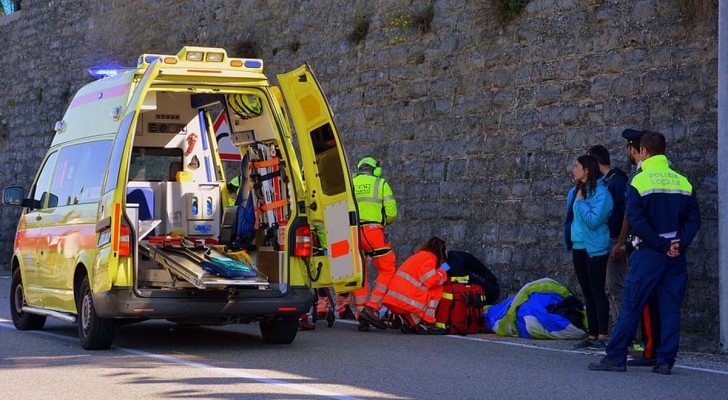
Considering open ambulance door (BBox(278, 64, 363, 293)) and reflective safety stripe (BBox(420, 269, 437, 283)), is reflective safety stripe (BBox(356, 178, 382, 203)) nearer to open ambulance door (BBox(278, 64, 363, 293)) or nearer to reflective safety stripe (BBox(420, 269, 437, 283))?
reflective safety stripe (BBox(420, 269, 437, 283))

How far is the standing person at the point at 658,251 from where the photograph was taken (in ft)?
28.9

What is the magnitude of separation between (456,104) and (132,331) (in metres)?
5.17

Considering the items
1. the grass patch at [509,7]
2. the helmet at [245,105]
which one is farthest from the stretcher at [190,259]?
the grass patch at [509,7]

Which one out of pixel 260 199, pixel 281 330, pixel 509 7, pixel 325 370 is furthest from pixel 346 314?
pixel 325 370

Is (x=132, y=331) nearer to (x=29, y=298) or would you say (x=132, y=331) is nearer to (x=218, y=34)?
(x=29, y=298)

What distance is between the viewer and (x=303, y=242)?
33.6 ft

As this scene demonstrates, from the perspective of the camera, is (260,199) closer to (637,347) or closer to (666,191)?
(637,347)

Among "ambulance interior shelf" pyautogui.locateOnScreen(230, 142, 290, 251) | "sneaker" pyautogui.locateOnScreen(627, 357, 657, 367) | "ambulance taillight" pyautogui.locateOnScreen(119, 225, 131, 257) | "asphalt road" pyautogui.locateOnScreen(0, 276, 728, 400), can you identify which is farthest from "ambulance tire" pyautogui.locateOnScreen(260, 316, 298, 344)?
"sneaker" pyautogui.locateOnScreen(627, 357, 657, 367)

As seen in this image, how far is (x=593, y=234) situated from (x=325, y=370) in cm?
331

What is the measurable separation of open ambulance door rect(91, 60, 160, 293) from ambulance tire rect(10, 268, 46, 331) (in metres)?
2.38

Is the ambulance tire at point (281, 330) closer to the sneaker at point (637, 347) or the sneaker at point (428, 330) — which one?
the sneaker at point (428, 330)

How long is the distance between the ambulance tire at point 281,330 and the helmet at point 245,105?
1889 mm

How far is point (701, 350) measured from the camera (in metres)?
10.8

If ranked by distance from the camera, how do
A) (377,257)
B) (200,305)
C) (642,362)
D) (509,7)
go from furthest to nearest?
(509,7) < (377,257) < (200,305) < (642,362)
